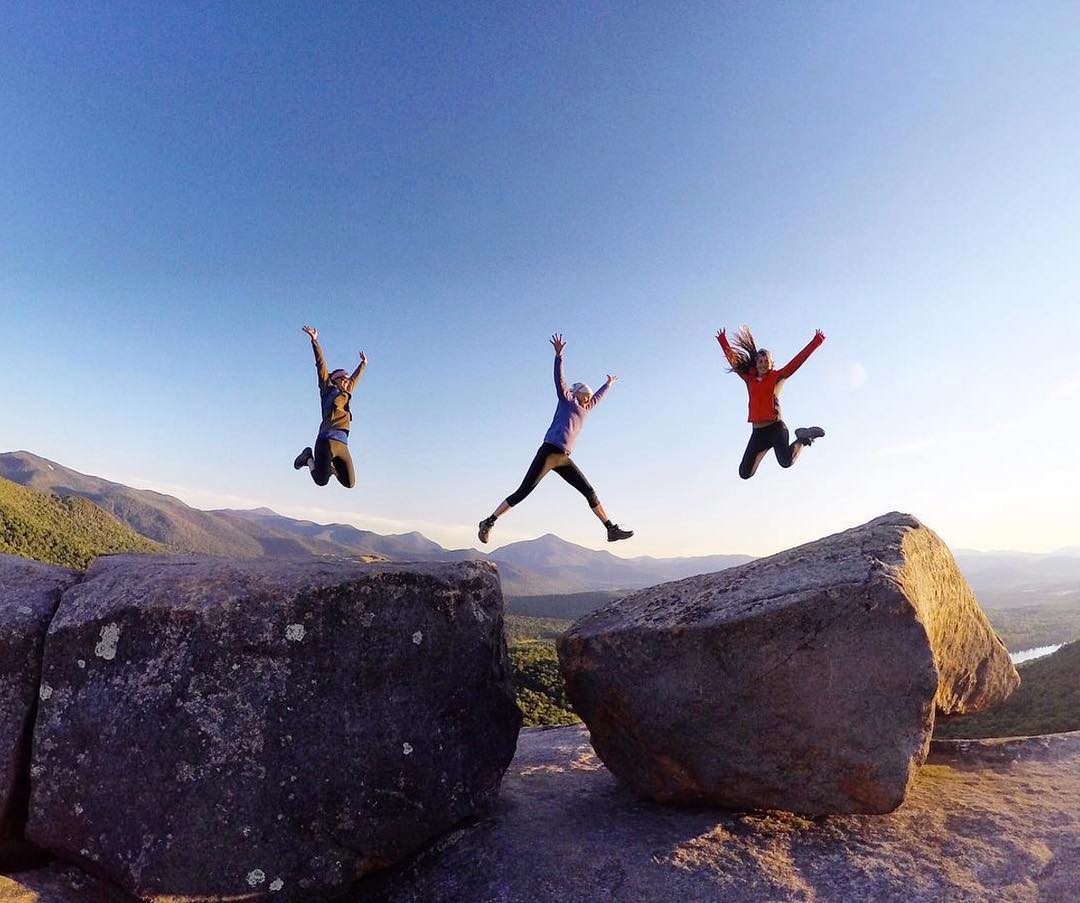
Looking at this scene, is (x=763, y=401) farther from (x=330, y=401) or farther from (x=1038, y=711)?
(x=1038, y=711)

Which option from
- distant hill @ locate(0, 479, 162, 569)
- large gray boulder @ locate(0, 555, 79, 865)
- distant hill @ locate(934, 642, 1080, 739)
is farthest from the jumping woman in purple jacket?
distant hill @ locate(0, 479, 162, 569)

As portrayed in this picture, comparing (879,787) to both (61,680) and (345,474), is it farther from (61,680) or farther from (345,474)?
(345,474)

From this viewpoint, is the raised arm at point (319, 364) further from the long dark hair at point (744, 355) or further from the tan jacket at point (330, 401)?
the long dark hair at point (744, 355)

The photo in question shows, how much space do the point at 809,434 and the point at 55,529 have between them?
118922 mm

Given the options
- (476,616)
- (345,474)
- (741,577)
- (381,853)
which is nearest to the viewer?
(381,853)

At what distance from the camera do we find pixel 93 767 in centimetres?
605

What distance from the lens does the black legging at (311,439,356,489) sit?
11906mm

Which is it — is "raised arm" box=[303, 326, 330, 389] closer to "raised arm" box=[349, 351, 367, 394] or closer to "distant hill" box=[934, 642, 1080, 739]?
"raised arm" box=[349, 351, 367, 394]

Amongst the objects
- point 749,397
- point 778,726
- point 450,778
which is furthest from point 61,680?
point 749,397

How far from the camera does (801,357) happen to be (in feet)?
37.9

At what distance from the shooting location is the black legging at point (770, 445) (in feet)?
39.1

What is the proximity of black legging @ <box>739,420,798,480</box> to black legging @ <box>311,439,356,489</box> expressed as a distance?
7884 mm

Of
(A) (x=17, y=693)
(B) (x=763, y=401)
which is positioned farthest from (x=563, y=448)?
(A) (x=17, y=693)

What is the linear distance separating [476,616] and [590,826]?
104 inches
